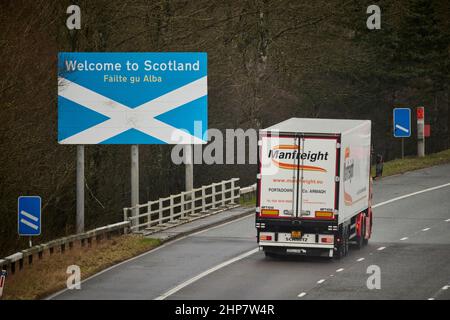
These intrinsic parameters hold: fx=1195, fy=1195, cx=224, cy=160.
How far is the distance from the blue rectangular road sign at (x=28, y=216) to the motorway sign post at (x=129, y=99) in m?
7.74

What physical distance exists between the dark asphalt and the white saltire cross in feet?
11.5

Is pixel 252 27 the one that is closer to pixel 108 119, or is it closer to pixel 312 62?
pixel 312 62

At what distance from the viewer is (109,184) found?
45.8 metres


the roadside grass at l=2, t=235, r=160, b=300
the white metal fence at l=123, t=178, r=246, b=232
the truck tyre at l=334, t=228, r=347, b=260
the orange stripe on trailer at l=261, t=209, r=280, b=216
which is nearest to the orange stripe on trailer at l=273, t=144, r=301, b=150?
the orange stripe on trailer at l=261, t=209, r=280, b=216

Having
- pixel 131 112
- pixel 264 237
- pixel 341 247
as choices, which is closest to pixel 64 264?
pixel 264 237

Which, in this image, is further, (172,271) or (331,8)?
(331,8)

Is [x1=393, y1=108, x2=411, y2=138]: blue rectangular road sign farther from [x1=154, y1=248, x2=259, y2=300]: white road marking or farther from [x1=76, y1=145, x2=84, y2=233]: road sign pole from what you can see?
[x1=154, y1=248, x2=259, y2=300]: white road marking

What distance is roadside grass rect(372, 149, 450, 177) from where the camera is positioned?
55312 millimetres

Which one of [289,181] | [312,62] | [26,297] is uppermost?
[312,62]

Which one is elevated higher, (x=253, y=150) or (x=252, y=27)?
(x=252, y=27)
